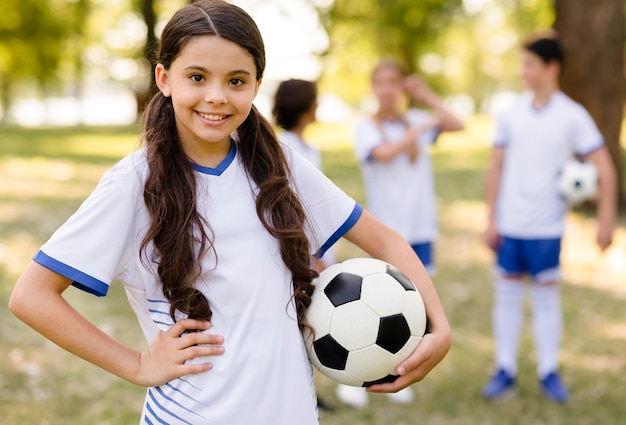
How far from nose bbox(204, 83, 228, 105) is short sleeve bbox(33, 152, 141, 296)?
26cm

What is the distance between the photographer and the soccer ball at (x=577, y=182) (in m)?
4.38

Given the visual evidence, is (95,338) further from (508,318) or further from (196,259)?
(508,318)

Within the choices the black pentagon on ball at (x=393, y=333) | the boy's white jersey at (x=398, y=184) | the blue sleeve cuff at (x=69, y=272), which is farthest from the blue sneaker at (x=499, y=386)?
the blue sleeve cuff at (x=69, y=272)

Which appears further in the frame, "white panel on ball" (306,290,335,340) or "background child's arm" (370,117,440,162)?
"background child's arm" (370,117,440,162)

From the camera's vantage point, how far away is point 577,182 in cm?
440

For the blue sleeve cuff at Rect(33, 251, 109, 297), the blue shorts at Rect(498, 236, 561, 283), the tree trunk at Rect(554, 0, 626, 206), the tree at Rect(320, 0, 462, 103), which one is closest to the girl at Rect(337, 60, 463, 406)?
the blue shorts at Rect(498, 236, 561, 283)

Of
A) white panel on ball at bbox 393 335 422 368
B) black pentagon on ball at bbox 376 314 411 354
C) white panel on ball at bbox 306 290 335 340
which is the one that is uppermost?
white panel on ball at bbox 306 290 335 340

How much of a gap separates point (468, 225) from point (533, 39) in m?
5.69

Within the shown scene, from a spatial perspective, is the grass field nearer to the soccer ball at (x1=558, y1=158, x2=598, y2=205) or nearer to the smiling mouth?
the smiling mouth

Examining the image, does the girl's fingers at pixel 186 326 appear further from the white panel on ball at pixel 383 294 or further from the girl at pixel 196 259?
the white panel on ball at pixel 383 294

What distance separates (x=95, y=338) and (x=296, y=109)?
2.82m

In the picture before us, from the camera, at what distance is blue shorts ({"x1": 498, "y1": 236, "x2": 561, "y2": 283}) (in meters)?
4.51

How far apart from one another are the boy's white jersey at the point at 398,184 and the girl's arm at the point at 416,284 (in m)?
2.50

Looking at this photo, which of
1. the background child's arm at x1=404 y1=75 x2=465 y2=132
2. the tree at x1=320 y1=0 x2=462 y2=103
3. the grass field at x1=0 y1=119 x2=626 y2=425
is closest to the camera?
the grass field at x1=0 y1=119 x2=626 y2=425
